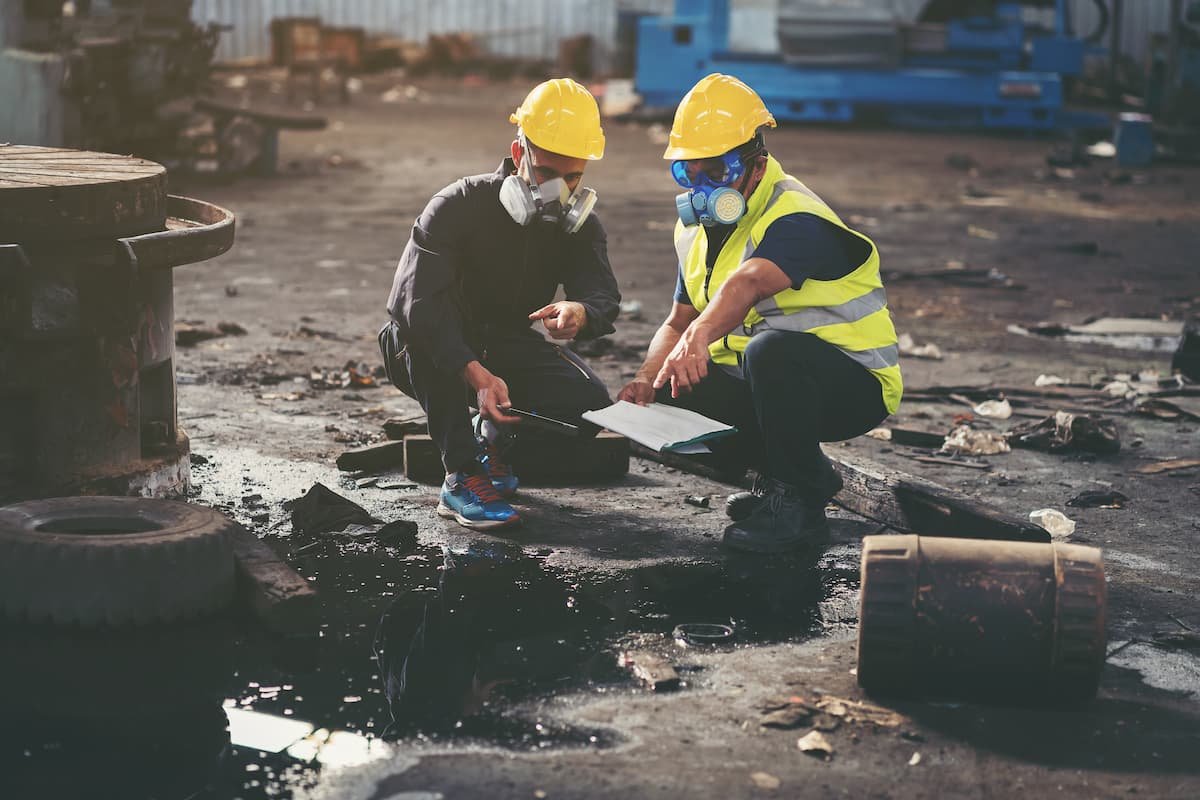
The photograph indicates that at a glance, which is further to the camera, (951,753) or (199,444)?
(199,444)

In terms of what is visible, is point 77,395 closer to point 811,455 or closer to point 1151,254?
point 811,455

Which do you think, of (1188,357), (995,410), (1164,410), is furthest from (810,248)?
(1188,357)

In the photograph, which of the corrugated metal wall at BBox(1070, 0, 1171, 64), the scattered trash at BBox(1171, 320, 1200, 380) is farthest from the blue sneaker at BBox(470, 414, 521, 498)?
the corrugated metal wall at BBox(1070, 0, 1171, 64)

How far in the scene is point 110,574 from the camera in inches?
136

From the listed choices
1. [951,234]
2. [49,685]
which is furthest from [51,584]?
[951,234]

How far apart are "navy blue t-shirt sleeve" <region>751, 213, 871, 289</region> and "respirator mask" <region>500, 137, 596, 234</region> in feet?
1.98

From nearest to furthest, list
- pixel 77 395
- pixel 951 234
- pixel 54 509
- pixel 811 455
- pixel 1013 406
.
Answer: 1. pixel 54 509
2. pixel 77 395
3. pixel 811 455
4. pixel 1013 406
5. pixel 951 234

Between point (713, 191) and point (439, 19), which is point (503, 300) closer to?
point (713, 191)

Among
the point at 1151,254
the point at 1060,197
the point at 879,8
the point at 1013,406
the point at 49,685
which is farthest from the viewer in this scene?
the point at 879,8

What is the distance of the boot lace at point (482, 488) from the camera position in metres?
4.50

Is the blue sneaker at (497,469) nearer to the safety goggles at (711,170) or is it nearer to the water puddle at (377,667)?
the water puddle at (377,667)

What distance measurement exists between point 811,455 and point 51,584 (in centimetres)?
215

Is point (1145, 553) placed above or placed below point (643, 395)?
below

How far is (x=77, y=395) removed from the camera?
4.07 meters
